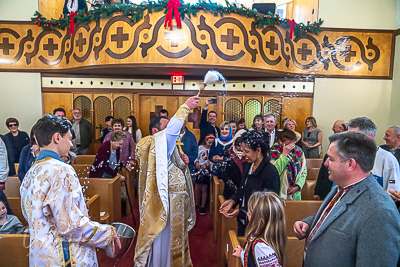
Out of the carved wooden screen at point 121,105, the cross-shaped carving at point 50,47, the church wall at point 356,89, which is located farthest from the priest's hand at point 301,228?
the cross-shaped carving at point 50,47

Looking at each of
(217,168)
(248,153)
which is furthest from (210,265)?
(248,153)

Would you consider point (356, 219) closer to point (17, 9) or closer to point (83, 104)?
point (83, 104)

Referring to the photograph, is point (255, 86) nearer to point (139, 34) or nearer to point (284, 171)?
point (139, 34)

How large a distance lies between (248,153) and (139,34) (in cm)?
409

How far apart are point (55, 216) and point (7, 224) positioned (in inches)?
53.1

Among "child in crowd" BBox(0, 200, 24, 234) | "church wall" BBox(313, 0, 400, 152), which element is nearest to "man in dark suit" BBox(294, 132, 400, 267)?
"child in crowd" BBox(0, 200, 24, 234)

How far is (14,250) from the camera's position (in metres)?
2.14

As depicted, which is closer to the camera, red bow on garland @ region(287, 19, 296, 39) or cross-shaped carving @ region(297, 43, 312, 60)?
red bow on garland @ region(287, 19, 296, 39)

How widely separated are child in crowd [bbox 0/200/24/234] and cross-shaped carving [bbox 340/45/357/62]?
7394 millimetres

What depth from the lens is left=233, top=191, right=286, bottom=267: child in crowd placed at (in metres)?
1.61

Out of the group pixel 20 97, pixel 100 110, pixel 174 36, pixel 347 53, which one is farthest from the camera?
pixel 100 110

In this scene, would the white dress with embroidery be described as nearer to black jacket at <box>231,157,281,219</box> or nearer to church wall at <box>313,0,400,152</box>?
black jacket at <box>231,157,281,219</box>

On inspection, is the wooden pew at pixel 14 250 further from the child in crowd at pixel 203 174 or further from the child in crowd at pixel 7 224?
the child in crowd at pixel 203 174

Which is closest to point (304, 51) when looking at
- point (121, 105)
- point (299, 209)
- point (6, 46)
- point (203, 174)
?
point (203, 174)
